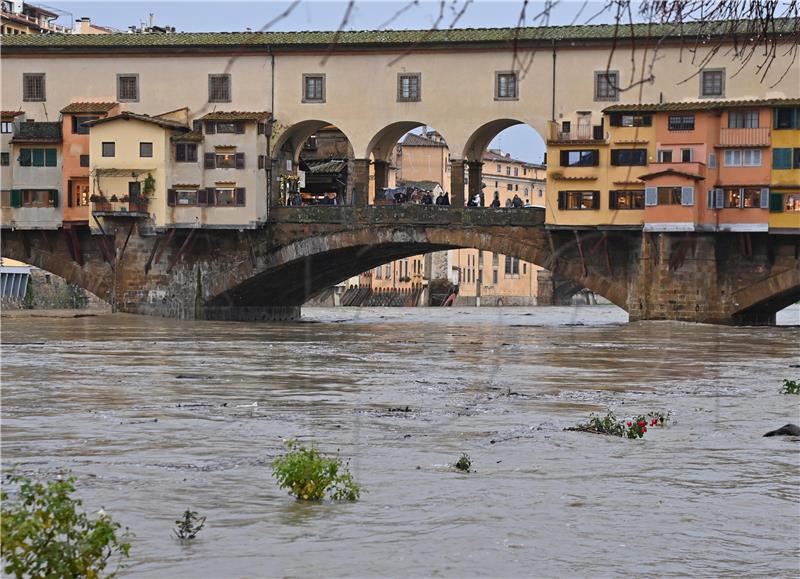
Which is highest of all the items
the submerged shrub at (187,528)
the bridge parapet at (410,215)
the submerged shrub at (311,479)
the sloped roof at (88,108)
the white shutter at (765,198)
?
the sloped roof at (88,108)

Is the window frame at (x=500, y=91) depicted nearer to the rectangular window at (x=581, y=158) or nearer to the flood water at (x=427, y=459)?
the rectangular window at (x=581, y=158)

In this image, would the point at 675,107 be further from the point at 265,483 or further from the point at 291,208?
the point at 265,483

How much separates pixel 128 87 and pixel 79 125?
2.36 metres

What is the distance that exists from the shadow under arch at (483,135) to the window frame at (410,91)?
2512 mm

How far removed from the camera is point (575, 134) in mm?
57625

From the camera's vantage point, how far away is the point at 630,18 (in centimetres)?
793

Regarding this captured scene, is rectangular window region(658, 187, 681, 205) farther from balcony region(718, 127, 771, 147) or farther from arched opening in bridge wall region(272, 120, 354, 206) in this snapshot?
arched opening in bridge wall region(272, 120, 354, 206)

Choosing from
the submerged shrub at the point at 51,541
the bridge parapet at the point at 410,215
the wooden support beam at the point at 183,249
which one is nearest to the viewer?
the submerged shrub at the point at 51,541

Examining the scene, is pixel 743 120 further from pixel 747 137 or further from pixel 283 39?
pixel 283 39

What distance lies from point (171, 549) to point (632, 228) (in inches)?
1742

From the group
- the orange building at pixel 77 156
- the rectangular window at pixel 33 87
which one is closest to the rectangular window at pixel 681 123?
the orange building at pixel 77 156

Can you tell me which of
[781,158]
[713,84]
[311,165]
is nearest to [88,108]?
[311,165]

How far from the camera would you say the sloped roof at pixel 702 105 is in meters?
54.2

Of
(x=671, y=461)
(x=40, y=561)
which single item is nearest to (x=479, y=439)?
(x=671, y=461)
